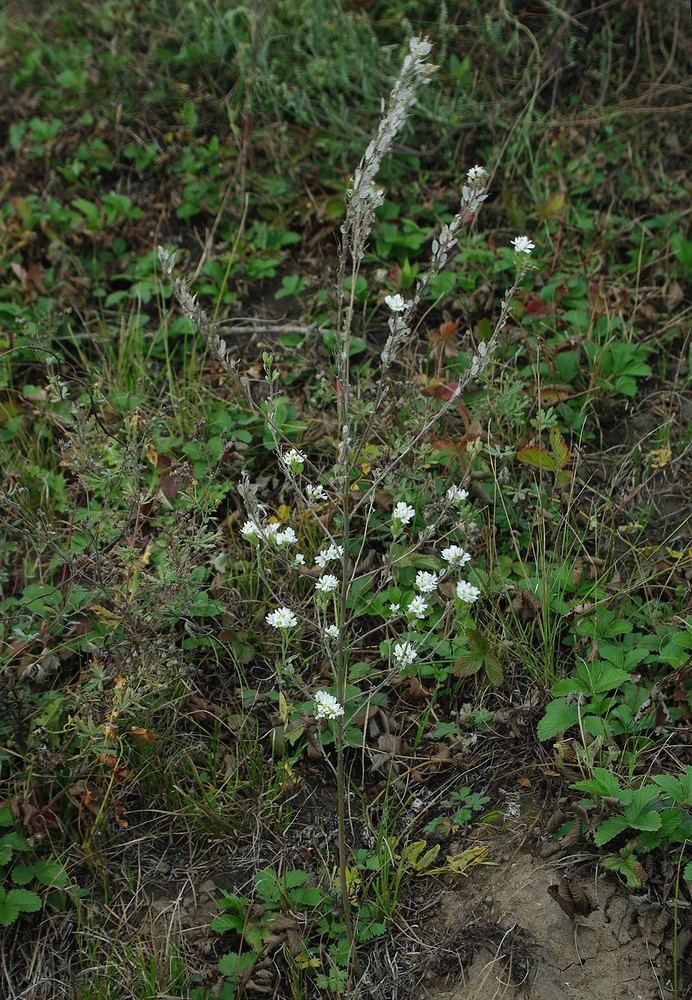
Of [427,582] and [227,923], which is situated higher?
[427,582]

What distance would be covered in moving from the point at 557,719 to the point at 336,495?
845 mm

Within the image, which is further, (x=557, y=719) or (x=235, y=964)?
(x=557, y=719)

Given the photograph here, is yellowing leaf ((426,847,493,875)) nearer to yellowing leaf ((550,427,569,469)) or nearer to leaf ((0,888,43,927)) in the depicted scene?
leaf ((0,888,43,927))

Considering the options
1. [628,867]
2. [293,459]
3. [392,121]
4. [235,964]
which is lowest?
[235,964]

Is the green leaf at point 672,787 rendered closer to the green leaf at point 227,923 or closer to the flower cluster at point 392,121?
the green leaf at point 227,923

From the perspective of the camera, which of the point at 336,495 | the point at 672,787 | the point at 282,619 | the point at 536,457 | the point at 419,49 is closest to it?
the point at 419,49

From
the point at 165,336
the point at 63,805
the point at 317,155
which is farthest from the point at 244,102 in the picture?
the point at 63,805

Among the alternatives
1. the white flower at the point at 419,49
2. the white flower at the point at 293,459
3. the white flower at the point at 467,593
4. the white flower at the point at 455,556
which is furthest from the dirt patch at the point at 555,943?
the white flower at the point at 419,49

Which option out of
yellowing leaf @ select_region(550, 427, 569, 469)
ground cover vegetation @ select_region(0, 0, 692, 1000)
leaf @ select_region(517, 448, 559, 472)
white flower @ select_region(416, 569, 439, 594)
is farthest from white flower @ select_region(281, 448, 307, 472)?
yellowing leaf @ select_region(550, 427, 569, 469)

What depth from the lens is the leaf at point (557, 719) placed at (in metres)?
2.13

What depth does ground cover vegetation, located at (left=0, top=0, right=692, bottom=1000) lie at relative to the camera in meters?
2.06

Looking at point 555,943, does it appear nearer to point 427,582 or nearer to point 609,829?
point 609,829

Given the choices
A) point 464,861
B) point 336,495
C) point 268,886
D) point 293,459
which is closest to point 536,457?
point 336,495

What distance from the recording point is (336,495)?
8.16 ft
